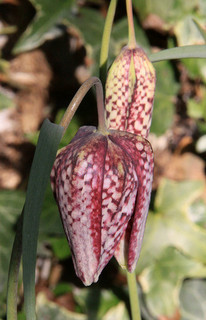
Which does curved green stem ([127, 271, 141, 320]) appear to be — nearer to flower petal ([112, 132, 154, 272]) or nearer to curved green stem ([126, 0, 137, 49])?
flower petal ([112, 132, 154, 272])

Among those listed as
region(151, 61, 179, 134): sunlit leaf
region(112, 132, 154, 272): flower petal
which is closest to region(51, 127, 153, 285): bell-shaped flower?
region(112, 132, 154, 272): flower petal

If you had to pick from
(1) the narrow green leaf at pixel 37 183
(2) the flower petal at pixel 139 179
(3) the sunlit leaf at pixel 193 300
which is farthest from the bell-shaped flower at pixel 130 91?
(3) the sunlit leaf at pixel 193 300

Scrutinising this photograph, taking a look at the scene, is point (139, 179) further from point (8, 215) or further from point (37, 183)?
point (8, 215)

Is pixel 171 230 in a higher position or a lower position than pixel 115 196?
lower

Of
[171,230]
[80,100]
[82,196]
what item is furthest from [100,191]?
[171,230]

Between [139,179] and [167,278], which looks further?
[167,278]

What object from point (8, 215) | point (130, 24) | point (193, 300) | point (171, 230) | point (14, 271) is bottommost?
point (193, 300)

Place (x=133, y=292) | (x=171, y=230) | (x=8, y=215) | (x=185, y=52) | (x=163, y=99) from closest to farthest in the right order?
(x=185, y=52) < (x=133, y=292) < (x=8, y=215) < (x=171, y=230) < (x=163, y=99)

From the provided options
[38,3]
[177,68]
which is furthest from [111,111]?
[177,68]
